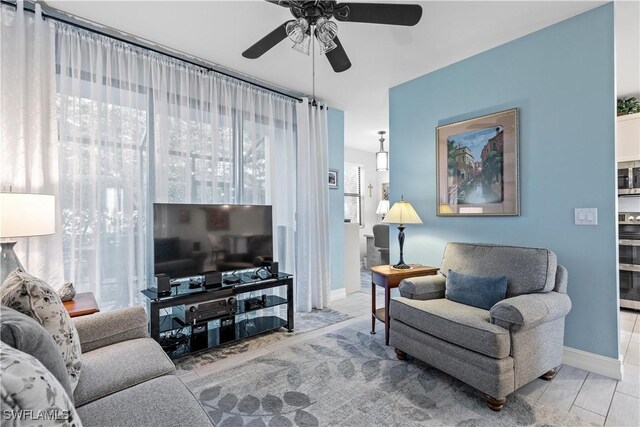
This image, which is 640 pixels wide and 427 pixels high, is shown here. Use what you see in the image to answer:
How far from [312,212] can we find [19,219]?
104 inches

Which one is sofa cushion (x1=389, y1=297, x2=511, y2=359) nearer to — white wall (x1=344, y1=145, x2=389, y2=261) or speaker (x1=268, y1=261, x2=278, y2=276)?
speaker (x1=268, y1=261, x2=278, y2=276)

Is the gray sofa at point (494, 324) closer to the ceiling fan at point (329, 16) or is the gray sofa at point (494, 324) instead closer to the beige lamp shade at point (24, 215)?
the ceiling fan at point (329, 16)

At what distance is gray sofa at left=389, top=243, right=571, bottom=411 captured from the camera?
1.81 m

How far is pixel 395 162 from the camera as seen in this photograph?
3662 millimetres

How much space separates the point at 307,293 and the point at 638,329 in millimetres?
3360

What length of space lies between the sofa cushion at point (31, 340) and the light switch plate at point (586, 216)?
312cm

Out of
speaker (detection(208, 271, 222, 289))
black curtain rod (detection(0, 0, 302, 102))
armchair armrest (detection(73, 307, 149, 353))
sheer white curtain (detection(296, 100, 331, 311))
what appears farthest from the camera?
sheer white curtain (detection(296, 100, 331, 311))

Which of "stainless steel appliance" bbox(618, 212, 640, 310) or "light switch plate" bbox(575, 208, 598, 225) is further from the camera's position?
"stainless steel appliance" bbox(618, 212, 640, 310)

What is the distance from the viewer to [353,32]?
8.36 ft

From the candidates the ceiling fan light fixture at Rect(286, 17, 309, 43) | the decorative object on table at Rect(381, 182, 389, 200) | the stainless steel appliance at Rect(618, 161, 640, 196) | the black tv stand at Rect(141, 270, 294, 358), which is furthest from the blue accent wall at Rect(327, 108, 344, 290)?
the stainless steel appliance at Rect(618, 161, 640, 196)

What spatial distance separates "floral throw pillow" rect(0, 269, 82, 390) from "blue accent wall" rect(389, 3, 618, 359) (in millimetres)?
3021

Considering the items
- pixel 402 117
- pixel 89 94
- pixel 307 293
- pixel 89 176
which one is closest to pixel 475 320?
pixel 307 293

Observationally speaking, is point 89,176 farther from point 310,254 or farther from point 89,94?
point 310,254

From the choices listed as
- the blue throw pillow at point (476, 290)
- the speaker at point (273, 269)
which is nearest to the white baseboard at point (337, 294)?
the speaker at point (273, 269)
